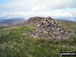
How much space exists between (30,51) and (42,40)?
1710cm

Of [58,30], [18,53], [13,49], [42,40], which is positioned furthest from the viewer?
[58,30]

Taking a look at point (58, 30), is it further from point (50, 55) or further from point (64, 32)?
point (50, 55)

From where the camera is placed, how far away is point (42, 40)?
71.6 m

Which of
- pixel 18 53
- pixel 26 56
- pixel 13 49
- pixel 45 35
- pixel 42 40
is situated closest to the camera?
pixel 26 56

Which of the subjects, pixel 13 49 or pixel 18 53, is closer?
pixel 18 53

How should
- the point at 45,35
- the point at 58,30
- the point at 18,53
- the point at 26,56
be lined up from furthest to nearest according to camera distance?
the point at 58,30, the point at 45,35, the point at 18,53, the point at 26,56

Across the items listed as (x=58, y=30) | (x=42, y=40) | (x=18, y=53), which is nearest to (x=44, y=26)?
(x=58, y=30)

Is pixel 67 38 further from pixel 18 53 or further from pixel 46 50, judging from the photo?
pixel 18 53

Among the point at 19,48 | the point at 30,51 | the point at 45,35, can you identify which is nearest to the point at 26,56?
the point at 30,51

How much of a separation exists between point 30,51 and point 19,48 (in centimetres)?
724

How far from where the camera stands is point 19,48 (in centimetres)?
6019

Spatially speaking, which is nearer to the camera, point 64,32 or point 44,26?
point 64,32

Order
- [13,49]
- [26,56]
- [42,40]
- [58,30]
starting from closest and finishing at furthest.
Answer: [26,56] → [13,49] → [42,40] → [58,30]

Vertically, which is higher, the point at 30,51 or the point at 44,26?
the point at 44,26
